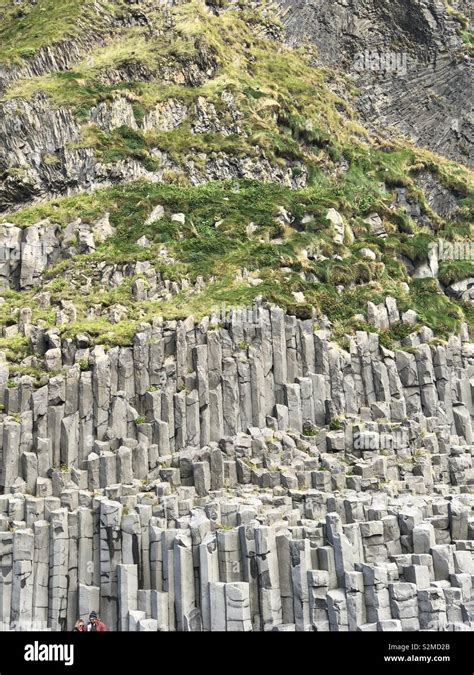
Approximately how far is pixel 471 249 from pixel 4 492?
22983mm

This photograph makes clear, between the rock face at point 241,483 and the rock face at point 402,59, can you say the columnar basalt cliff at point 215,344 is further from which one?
the rock face at point 402,59

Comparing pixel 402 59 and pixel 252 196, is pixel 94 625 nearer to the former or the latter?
pixel 252 196

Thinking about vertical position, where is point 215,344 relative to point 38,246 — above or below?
below

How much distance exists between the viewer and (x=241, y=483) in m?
19.2

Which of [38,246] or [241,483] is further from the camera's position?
[38,246]

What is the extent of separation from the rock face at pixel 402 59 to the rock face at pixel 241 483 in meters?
28.8

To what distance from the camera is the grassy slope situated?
25.5 m

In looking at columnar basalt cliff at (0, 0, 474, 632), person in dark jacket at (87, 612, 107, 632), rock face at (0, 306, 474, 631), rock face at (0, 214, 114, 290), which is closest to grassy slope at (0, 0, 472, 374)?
columnar basalt cliff at (0, 0, 474, 632)

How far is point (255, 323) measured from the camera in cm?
2281

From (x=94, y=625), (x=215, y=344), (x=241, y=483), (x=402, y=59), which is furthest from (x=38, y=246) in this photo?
(x=402, y=59)

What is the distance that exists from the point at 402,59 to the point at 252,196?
28.2 meters

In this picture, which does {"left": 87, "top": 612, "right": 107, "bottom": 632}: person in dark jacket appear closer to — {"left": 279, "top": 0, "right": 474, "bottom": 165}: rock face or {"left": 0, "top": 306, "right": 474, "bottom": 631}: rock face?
{"left": 0, "top": 306, "right": 474, "bottom": 631}: rock face

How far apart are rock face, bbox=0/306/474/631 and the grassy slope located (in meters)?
1.77

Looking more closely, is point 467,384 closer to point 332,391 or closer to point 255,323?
point 332,391
